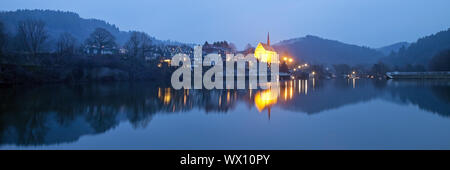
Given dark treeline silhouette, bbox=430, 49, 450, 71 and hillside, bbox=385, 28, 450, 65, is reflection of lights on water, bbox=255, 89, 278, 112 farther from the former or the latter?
hillside, bbox=385, 28, 450, 65

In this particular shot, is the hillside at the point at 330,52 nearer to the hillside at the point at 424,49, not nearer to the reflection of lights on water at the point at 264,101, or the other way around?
the hillside at the point at 424,49

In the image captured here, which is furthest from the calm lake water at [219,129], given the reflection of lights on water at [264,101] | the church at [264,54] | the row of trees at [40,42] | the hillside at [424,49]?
the hillside at [424,49]

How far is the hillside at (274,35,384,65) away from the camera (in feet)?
477

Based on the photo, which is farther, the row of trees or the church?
the church

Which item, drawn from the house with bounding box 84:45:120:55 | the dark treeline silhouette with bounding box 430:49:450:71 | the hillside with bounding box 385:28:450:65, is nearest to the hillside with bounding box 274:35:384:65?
the hillside with bounding box 385:28:450:65

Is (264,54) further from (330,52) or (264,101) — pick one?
(330,52)

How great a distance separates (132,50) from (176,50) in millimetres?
11133

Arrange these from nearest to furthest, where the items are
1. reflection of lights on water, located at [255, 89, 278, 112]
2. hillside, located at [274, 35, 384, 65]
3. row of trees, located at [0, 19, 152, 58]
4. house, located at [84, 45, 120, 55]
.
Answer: reflection of lights on water, located at [255, 89, 278, 112] → row of trees, located at [0, 19, 152, 58] → house, located at [84, 45, 120, 55] → hillside, located at [274, 35, 384, 65]

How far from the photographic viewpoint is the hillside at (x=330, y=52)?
14536 cm

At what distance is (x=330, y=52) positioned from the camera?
15788 cm

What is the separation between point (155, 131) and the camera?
273 inches

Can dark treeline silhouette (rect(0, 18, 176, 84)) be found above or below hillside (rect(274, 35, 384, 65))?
below
